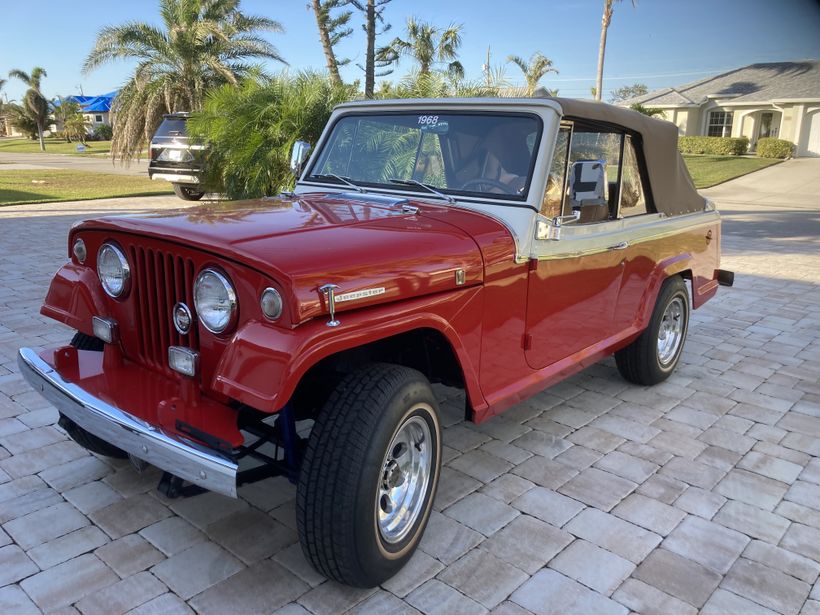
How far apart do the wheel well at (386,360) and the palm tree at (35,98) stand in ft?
162

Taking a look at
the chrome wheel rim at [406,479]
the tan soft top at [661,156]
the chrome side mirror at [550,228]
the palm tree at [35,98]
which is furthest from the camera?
the palm tree at [35,98]

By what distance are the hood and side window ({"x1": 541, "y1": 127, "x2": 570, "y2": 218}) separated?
1.47 feet

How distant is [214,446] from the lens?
2.34m

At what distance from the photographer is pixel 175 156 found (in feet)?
46.3

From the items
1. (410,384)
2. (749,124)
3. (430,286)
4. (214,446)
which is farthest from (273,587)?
(749,124)

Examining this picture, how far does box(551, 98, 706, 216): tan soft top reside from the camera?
152 inches

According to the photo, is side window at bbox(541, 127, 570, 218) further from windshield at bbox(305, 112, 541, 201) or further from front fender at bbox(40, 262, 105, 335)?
front fender at bbox(40, 262, 105, 335)

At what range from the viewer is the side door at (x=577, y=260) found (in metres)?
3.29

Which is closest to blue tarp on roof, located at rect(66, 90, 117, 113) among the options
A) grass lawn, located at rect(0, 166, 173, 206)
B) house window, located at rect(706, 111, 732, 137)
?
grass lawn, located at rect(0, 166, 173, 206)

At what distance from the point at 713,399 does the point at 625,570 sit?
89.8 inches

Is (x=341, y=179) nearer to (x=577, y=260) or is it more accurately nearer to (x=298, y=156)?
(x=298, y=156)

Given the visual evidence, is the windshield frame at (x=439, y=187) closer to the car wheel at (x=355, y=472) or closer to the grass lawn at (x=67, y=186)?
the car wheel at (x=355, y=472)

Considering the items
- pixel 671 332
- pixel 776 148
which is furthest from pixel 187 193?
pixel 776 148

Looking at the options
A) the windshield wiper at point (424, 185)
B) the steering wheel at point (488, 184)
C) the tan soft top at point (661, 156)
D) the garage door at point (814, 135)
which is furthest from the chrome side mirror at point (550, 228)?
the garage door at point (814, 135)
